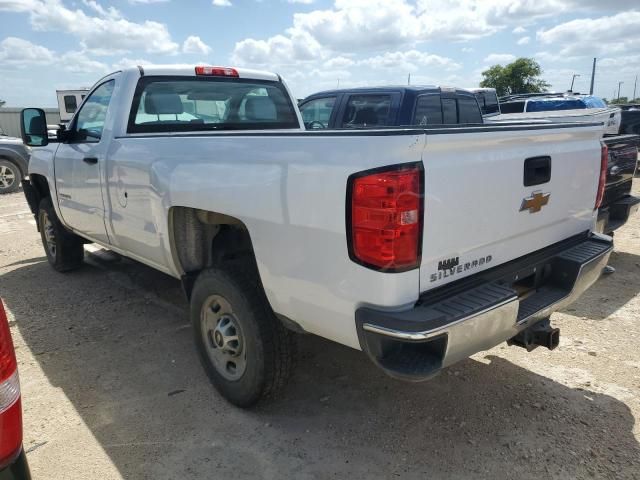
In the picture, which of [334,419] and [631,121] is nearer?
[334,419]

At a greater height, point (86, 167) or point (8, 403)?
point (86, 167)

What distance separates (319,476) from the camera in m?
2.52

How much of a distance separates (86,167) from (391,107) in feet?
13.9

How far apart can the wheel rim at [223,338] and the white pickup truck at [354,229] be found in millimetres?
11

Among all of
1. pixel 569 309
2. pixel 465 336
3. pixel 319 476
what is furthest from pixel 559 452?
pixel 569 309

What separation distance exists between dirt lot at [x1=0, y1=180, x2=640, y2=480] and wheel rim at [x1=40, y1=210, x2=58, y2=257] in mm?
1431

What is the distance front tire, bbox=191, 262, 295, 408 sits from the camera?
274cm

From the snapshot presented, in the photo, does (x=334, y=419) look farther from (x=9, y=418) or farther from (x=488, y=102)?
(x=488, y=102)

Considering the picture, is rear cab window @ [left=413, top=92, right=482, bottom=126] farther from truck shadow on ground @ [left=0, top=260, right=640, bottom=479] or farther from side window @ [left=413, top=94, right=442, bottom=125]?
truck shadow on ground @ [left=0, top=260, right=640, bottom=479]

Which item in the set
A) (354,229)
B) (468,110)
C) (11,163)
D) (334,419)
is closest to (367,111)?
(468,110)

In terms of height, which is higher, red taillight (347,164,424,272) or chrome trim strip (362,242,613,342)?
red taillight (347,164,424,272)

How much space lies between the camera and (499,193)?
2418mm

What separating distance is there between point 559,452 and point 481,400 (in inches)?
21.9

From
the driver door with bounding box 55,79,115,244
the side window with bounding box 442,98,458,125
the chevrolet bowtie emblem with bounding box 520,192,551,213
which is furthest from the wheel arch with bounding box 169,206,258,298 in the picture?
the side window with bounding box 442,98,458,125
